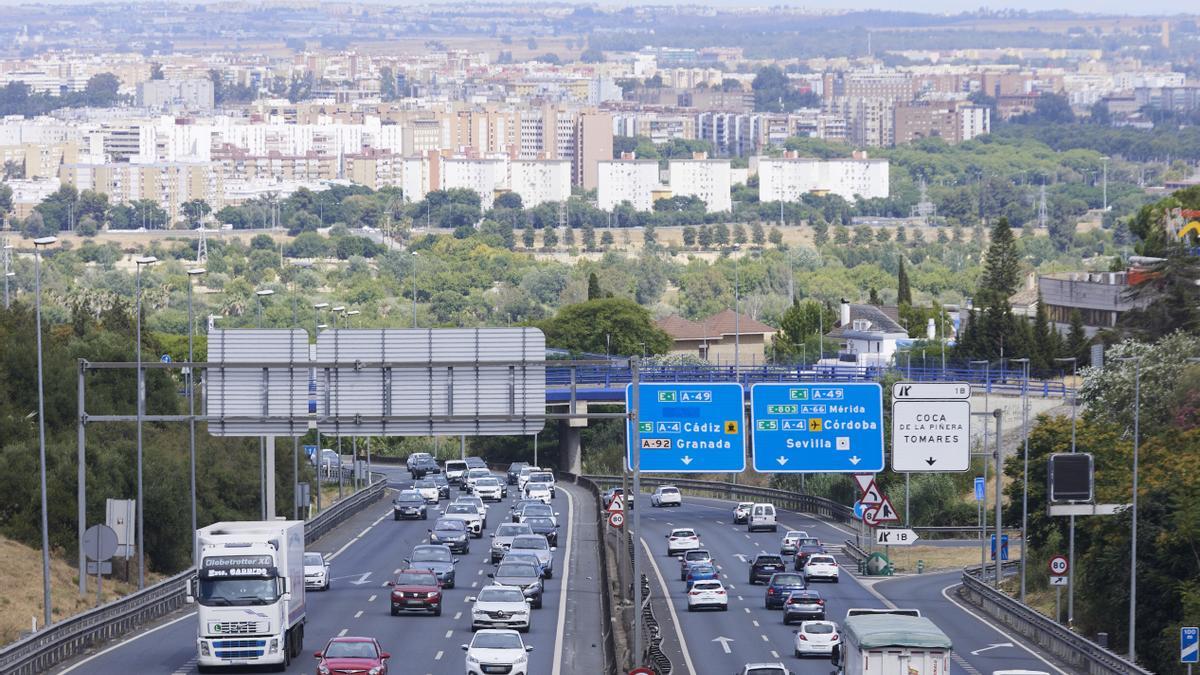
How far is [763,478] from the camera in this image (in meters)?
110

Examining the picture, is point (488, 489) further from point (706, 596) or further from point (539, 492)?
point (706, 596)

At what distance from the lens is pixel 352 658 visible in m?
39.8

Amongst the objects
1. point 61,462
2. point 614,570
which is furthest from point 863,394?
point 61,462

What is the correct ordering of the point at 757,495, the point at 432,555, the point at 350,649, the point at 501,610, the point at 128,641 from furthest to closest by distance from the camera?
the point at 757,495, the point at 432,555, the point at 501,610, the point at 128,641, the point at 350,649

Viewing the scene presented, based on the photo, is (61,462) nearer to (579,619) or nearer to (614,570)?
(614,570)

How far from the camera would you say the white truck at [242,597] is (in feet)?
134

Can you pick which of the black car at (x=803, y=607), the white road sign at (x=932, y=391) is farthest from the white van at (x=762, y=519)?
the white road sign at (x=932, y=391)

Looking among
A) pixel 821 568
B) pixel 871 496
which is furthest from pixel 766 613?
pixel 821 568

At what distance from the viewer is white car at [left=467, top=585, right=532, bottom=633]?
160 ft

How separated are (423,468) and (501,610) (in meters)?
64.7

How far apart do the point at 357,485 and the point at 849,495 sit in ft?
71.3

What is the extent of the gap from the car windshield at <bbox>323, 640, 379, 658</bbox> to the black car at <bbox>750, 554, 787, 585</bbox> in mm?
26479

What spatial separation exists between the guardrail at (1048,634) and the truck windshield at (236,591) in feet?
52.7

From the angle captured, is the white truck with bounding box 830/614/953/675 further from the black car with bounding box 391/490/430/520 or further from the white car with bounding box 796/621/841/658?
the black car with bounding box 391/490/430/520
